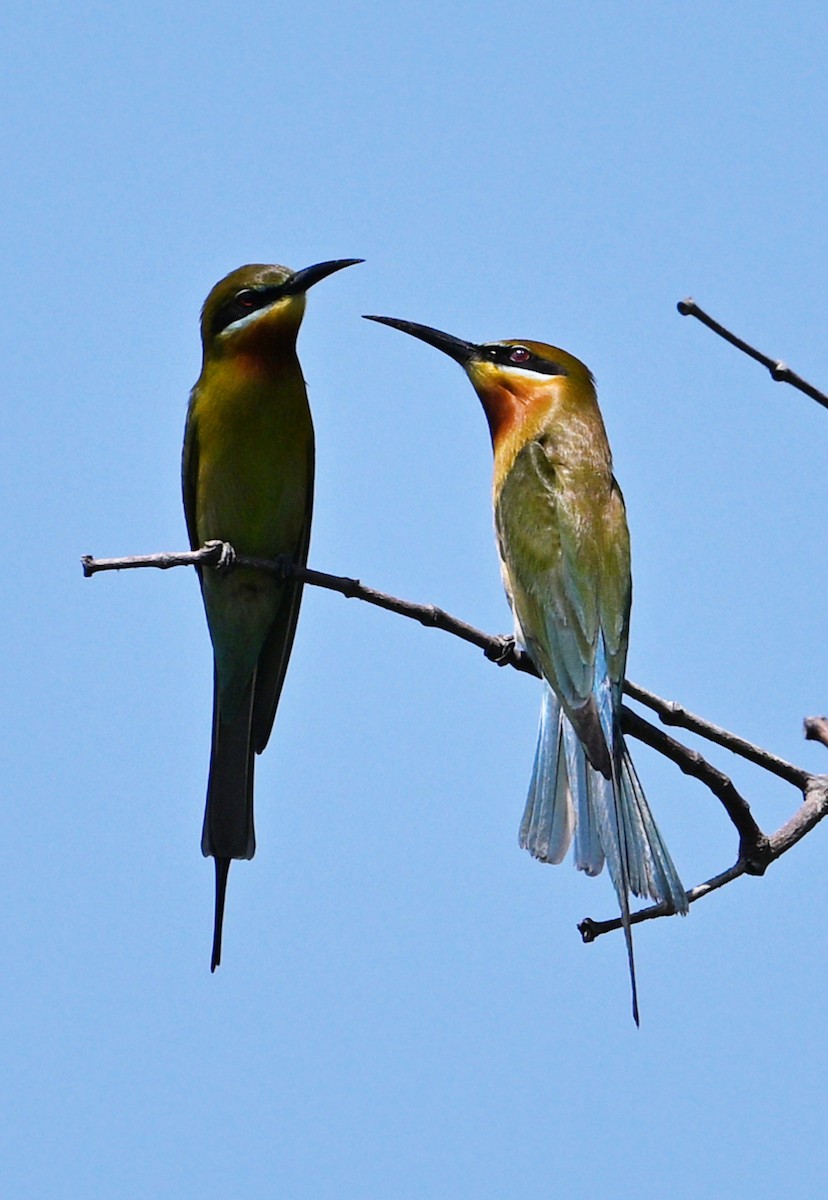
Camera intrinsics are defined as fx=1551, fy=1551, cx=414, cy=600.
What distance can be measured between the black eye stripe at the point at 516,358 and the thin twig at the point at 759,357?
1842 millimetres

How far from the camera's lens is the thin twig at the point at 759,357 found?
191cm

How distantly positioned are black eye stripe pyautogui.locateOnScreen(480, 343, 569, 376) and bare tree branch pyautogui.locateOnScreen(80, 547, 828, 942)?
4.33 ft

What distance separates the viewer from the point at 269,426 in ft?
12.3

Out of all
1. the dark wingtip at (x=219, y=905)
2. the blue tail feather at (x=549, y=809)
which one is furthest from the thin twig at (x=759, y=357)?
the dark wingtip at (x=219, y=905)

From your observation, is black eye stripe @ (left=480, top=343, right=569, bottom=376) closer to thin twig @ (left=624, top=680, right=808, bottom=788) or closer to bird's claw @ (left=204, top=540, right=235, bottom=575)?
bird's claw @ (left=204, top=540, right=235, bottom=575)

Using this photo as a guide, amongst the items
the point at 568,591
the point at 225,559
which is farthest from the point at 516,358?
the point at 225,559

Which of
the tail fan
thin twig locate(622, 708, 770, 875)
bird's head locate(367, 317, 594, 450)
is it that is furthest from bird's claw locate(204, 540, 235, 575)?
thin twig locate(622, 708, 770, 875)

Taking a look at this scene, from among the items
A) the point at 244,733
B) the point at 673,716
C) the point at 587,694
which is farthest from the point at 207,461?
the point at 673,716

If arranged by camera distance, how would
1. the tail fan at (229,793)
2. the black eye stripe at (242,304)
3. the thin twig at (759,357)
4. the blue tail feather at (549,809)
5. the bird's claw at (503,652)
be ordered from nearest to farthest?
the thin twig at (759,357) → the blue tail feather at (549,809) → the bird's claw at (503,652) → the tail fan at (229,793) → the black eye stripe at (242,304)

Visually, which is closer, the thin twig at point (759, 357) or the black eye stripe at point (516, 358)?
the thin twig at point (759, 357)

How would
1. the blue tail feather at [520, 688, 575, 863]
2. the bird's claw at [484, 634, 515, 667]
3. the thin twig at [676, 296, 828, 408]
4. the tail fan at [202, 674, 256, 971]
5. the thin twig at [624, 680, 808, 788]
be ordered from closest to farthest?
the thin twig at [676, 296, 828, 408] < the thin twig at [624, 680, 808, 788] < the blue tail feather at [520, 688, 575, 863] < the bird's claw at [484, 634, 515, 667] < the tail fan at [202, 674, 256, 971]

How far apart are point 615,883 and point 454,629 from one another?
0.49 m

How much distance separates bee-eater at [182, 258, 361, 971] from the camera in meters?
3.70

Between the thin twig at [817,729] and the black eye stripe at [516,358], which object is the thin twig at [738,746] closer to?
the thin twig at [817,729]
